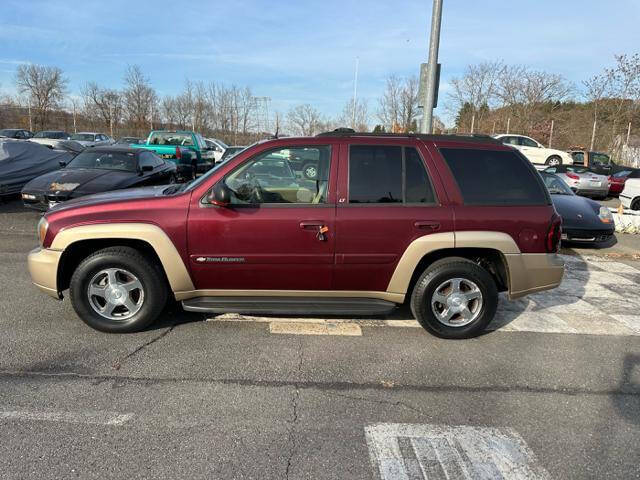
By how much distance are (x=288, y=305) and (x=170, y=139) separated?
13.6 meters

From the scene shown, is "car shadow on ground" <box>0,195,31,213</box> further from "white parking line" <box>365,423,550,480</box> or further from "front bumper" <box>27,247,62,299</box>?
"white parking line" <box>365,423,550,480</box>

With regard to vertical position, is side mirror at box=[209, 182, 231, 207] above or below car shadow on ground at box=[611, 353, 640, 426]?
above

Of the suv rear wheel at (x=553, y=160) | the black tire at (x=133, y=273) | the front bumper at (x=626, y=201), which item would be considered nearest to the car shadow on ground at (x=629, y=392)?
the black tire at (x=133, y=273)

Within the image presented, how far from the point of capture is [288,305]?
4125 millimetres

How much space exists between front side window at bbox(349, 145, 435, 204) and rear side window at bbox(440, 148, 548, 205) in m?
0.31

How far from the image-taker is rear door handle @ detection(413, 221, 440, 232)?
401 centimetres

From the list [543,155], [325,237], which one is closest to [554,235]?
[325,237]

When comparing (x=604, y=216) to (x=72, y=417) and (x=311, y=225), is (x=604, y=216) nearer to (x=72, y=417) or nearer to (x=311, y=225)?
(x=311, y=225)

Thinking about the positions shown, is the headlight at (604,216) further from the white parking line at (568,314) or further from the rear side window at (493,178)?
the rear side window at (493,178)

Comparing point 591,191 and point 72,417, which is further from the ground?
point 591,191

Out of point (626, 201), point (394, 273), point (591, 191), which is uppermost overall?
point (591, 191)

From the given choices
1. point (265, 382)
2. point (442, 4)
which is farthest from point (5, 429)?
point (442, 4)

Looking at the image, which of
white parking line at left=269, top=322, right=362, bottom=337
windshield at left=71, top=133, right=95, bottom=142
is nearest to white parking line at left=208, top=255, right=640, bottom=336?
white parking line at left=269, top=322, right=362, bottom=337

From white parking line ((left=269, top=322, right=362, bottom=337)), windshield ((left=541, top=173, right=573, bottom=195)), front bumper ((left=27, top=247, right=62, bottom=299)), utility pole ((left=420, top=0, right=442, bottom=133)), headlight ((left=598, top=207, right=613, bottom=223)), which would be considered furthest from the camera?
windshield ((left=541, top=173, right=573, bottom=195))
